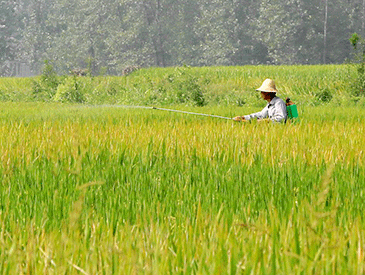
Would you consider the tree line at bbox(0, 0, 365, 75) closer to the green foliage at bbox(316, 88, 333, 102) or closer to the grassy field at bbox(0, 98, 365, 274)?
the green foliage at bbox(316, 88, 333, 102)

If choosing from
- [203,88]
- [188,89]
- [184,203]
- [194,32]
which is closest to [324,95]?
[188,89]

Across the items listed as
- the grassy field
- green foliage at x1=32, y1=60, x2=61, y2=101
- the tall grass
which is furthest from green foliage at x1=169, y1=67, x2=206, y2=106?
the grassy field

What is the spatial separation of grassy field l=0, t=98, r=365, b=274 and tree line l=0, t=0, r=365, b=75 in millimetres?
39209

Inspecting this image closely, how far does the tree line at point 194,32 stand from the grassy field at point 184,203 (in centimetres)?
3921

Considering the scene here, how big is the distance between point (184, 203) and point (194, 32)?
56.4 meters

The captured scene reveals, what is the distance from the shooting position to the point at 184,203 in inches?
124

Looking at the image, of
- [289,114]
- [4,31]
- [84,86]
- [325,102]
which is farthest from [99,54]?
[289,114]

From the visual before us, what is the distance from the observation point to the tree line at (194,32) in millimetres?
49531

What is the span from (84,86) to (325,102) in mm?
9082

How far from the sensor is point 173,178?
402 centimetres

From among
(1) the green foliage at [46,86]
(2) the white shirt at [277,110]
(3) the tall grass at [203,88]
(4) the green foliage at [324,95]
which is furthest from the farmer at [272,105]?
(1) the green foliage at [46,86]

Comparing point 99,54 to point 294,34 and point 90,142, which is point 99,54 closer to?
point 294,34

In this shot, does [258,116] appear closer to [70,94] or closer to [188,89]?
[188,89]

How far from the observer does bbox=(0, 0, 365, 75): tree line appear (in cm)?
4953
